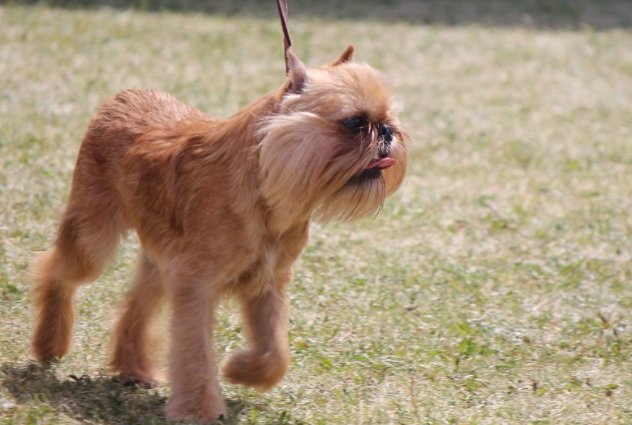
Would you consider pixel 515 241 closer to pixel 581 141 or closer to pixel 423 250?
pixel 423 250

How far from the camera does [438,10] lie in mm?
14680

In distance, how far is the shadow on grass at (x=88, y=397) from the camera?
5.00 metres

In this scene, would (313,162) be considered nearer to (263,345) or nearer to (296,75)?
(296,75)

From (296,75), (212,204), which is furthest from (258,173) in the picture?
(296,75)

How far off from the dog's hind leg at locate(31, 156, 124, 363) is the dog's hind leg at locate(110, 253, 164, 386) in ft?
0.71

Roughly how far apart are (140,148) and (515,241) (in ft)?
11.5

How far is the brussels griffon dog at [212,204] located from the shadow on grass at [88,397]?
0.47 ft

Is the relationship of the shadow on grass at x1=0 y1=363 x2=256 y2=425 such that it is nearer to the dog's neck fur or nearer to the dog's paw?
the dog's paw

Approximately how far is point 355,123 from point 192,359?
1.25 metres

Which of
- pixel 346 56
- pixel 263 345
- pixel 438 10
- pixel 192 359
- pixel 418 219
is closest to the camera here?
pixel 192 359

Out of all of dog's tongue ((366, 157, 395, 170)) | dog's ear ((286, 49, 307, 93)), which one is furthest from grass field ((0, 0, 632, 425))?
dog's ear ((286, 49, 307, 93))

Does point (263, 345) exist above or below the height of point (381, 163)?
below

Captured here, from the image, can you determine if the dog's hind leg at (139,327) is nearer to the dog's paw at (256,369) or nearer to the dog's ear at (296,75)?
the dog's paw at (256,369)

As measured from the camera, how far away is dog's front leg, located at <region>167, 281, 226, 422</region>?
191 inches
